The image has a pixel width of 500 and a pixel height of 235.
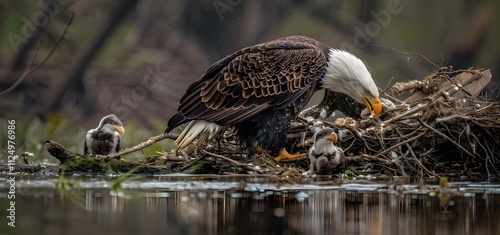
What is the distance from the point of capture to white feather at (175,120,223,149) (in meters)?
10.1

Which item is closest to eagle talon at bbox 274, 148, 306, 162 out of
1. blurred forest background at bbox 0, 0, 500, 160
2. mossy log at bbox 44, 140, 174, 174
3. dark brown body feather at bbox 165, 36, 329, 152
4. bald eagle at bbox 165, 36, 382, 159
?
bald eagle at bbox 165, 36, 382, 159

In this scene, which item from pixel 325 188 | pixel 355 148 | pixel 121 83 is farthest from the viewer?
pixel 121 83

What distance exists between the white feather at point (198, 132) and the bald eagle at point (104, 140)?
824 millimetres

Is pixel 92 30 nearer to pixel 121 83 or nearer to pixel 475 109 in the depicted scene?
pixel 121 83

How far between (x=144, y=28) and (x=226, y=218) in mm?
10396

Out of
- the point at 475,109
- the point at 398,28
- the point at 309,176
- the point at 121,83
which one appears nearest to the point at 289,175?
the point at 309,176

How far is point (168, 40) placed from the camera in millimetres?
17703

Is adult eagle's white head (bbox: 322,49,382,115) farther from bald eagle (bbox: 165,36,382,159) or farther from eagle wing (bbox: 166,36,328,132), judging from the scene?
eagle wing (bbox: 166,36,328,132)

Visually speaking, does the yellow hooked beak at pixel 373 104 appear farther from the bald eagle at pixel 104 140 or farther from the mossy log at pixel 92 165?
the bald eagle at pixel 104 140

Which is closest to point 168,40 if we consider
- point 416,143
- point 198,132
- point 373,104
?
point 373,104

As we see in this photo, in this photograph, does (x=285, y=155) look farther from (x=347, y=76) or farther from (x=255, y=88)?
(x=347, y=76)

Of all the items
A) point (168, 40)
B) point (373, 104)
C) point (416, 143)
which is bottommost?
point (416, 143)

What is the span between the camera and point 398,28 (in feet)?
58.8

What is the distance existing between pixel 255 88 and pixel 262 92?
0.06 m
